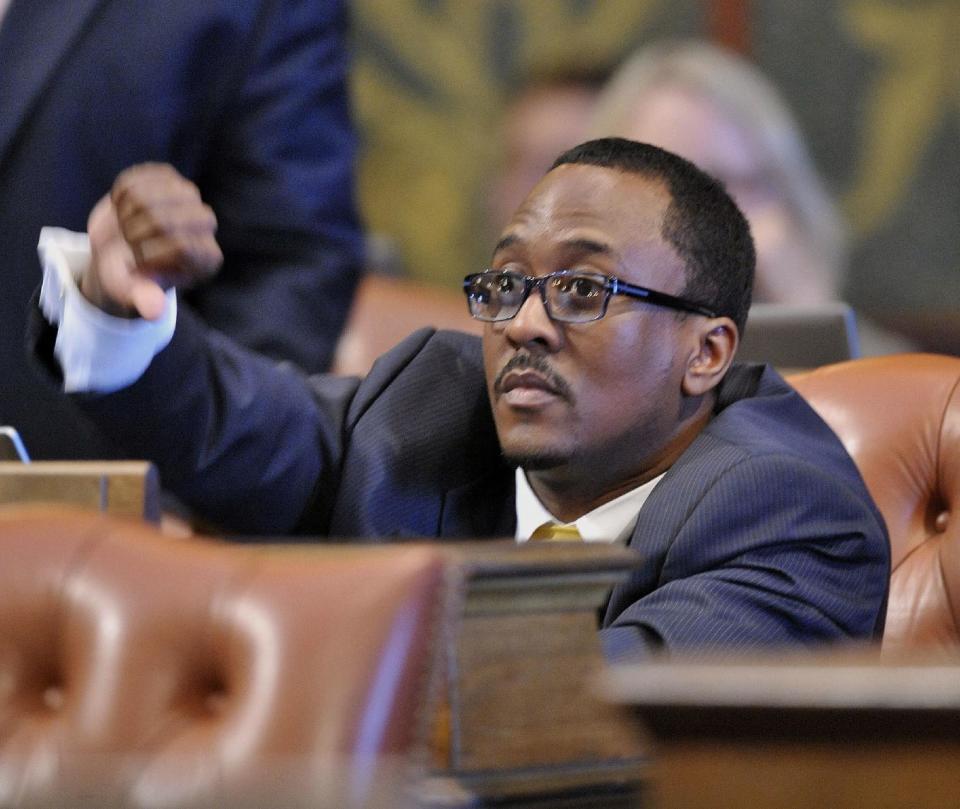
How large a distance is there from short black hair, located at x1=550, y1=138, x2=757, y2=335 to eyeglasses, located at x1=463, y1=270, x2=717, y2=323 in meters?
0.07

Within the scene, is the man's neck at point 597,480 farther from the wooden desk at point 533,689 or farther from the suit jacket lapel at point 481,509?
the wooden desk at point 533,689

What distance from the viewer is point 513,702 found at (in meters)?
1.33

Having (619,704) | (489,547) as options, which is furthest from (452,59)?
(619,704)

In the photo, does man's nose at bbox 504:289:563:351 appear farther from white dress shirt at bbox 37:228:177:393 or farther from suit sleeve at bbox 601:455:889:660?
white dress shirt at bbox 37:228:177:393

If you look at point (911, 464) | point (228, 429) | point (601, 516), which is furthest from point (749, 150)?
point (228, 429)

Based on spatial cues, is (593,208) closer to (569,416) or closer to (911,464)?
(569,416)

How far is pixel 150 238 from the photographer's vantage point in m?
1.64

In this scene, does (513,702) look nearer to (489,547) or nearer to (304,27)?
(489,547)

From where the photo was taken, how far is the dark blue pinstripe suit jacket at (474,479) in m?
1.68

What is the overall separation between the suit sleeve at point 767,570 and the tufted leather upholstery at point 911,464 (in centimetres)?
20

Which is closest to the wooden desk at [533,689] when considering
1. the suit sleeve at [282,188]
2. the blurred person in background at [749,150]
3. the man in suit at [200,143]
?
the man in suit at [200,143]

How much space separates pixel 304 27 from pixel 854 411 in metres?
0.93

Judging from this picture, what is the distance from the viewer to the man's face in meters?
1.86

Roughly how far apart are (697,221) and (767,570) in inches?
18.0
